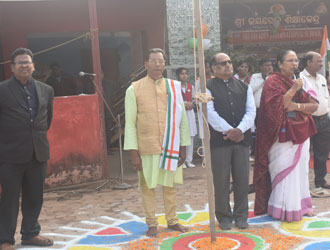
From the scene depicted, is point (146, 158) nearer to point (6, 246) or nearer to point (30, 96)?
point (30, 96)

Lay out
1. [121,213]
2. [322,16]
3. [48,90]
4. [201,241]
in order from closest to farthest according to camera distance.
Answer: [201,241]
[48,90]
[121,213]
[322,16]

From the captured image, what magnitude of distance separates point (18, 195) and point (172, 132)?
1.60 meters

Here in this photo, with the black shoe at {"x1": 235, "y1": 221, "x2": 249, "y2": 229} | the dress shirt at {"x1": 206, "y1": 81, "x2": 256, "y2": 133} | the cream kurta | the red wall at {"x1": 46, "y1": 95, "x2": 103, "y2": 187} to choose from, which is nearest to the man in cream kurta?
the cream kurta

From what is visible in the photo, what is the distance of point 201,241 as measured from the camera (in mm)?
4336

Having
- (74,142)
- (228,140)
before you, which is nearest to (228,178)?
(228,140)

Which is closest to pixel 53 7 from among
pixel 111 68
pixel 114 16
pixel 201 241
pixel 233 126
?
pixel 114 16

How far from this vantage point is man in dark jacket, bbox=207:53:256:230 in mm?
4715

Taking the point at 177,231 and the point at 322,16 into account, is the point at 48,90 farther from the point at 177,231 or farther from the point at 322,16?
the point at 322,16

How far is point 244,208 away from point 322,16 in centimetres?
871

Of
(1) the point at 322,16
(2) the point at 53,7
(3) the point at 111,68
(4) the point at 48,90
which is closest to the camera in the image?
(4) the point at 48,90

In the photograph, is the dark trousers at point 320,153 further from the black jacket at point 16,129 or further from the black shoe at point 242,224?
the black jacket at point 16,129

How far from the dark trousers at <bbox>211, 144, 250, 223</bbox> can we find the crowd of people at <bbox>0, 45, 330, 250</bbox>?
0.4 inches

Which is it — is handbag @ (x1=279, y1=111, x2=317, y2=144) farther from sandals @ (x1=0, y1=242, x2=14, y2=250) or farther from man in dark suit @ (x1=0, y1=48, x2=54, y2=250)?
sandals @ (x1=0, y1=242, x2=14, y2=250)

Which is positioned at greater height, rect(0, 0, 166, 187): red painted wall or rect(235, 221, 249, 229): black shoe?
rect(0, 0, 166, 187): red painted wall
